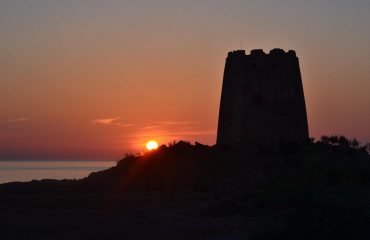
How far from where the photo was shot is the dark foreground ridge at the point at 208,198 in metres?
14.4

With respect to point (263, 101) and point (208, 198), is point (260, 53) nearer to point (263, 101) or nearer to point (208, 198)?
point (263, 101)

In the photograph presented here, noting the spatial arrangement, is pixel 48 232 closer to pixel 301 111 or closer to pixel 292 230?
pixel 292 230

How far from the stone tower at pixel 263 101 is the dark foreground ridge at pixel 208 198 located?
1853 mm

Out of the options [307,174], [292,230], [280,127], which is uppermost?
[280,127]

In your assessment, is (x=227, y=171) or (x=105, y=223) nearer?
(x=105, y=223)

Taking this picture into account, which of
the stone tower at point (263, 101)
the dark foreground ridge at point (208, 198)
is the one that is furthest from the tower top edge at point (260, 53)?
the dark foreground ridge at point (208, 198)

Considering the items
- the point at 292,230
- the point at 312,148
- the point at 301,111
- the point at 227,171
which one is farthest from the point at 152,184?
the point at 292,230

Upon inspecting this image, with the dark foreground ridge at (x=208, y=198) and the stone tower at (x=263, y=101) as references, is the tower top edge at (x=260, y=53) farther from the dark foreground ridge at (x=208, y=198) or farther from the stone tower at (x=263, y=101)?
the dark foreground ridge at (x=208, y=198)

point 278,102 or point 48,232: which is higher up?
point 278,102

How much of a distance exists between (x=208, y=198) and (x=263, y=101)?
38.5 ft

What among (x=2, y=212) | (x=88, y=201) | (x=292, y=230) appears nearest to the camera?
(x=292, y=230)

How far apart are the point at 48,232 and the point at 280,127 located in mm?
18863

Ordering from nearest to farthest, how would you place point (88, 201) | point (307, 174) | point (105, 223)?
point (105, 223)
point (88, 201)
point (307, 174)

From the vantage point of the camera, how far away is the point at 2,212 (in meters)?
20.2
